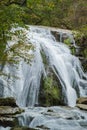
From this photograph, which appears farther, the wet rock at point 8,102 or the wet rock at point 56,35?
the wet rock at point 56,35

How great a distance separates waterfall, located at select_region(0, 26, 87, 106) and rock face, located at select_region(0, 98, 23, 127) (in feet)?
3.97

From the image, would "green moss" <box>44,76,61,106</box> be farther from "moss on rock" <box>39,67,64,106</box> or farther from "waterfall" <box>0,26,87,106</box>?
"waterfall" <box>0,26,87,106</box>

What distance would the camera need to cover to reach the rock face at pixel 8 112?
470 inches

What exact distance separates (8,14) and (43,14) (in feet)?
60.7

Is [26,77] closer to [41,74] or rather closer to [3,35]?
[41,74]

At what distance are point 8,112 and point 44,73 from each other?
5.35m

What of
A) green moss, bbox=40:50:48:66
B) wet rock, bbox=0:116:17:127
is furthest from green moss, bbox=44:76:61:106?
wet rock, bbox=0:116:17:127

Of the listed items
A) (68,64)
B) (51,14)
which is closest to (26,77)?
(68,64)

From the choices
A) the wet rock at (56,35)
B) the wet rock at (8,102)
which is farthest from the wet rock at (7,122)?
the wet rock at (56,35)

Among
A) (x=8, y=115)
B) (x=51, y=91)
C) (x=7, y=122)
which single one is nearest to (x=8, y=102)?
(x=8, y=115)

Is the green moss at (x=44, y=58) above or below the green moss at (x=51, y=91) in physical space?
above

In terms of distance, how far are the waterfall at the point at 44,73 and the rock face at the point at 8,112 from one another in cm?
121

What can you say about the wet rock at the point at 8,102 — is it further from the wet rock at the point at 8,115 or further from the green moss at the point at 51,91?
the green moss at the point at 51,91

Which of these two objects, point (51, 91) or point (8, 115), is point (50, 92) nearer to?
point (51, 91)
